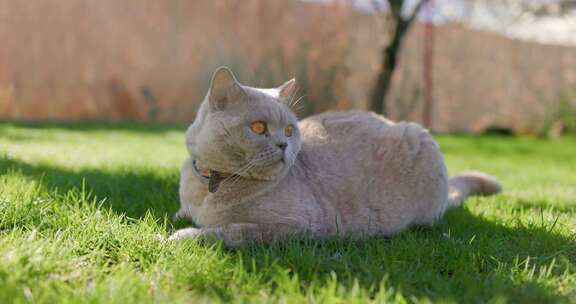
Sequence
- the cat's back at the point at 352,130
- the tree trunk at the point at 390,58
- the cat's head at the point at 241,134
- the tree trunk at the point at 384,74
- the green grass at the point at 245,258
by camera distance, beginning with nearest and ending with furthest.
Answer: the green grass at the point at 245,258
the cat's head at the point at 241,134
the cat's back at the point at 352,130
the tree trunk at the point at 390,58
the tree trunk at the point at 384,74

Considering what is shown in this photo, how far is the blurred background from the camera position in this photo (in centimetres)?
713

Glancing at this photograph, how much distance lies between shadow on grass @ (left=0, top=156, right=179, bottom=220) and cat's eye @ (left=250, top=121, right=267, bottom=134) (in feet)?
1.82

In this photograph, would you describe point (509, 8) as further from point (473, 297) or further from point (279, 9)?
point (473, 297)

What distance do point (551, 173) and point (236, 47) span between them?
495cm

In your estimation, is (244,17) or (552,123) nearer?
(244,17)

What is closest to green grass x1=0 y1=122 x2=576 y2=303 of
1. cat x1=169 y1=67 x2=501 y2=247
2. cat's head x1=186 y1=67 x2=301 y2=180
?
cat x1=169 y1=67 x2=501 y2=247

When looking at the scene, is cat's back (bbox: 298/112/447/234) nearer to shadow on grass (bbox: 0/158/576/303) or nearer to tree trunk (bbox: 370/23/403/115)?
shadow on grass (bbox: 0/158/576/303)

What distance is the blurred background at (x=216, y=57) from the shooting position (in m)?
7.13

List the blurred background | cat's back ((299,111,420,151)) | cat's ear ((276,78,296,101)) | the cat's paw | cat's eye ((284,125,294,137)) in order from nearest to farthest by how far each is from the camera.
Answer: the cat's paw < cat's eye ((284,125,294,137)) < cat's ear ((276,78,296,101)) < cat's back ((299,111,420,151)) < the blurred background

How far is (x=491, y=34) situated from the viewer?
1063 centimetres

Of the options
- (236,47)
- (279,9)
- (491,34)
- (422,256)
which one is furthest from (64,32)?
(491,34)

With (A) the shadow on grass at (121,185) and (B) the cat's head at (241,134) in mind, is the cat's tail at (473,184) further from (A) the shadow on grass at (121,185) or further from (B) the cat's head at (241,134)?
(A) the shadow on grass at (121,185)

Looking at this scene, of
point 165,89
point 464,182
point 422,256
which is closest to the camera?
point 422,256

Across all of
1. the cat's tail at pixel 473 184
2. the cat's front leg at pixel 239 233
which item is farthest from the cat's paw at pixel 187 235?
the cat's tail at pixel 473 184
